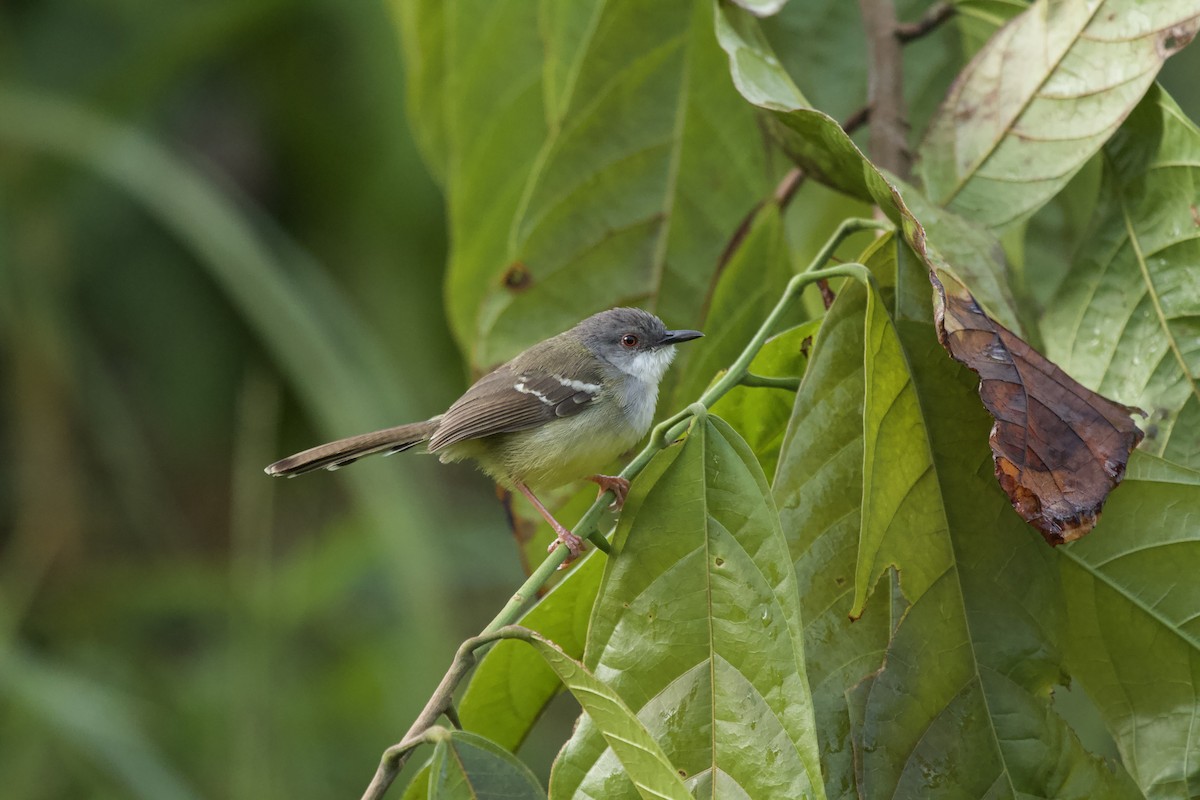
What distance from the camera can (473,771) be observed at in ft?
4.47

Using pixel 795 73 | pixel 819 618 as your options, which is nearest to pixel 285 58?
pixel 795 73

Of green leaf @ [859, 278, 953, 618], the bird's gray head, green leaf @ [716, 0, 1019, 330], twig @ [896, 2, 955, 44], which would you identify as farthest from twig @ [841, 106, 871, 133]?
green leaf @ [859, 278, 953, 618]

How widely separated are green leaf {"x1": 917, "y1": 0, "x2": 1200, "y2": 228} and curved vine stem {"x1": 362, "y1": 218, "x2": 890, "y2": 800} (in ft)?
1.09

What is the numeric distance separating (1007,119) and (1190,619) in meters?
0.79

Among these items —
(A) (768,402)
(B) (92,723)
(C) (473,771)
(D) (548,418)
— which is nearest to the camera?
(C) (473,771)

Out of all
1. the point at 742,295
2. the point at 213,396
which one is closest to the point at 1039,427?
the point at 742,295

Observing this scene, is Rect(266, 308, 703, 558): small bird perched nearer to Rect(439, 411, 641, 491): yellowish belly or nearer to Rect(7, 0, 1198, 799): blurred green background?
Rect(439, 411, 641, 491): yellowish belly

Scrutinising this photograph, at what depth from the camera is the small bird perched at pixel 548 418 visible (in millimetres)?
2650

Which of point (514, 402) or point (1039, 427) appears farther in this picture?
point (514, 402)

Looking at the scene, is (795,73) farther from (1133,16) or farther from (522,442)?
(522,442)

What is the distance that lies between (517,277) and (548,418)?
1.90 feet

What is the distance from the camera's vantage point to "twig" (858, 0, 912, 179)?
210cm

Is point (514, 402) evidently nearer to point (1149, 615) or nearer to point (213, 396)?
point (1149, 615)

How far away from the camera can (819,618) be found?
59.6 inches
